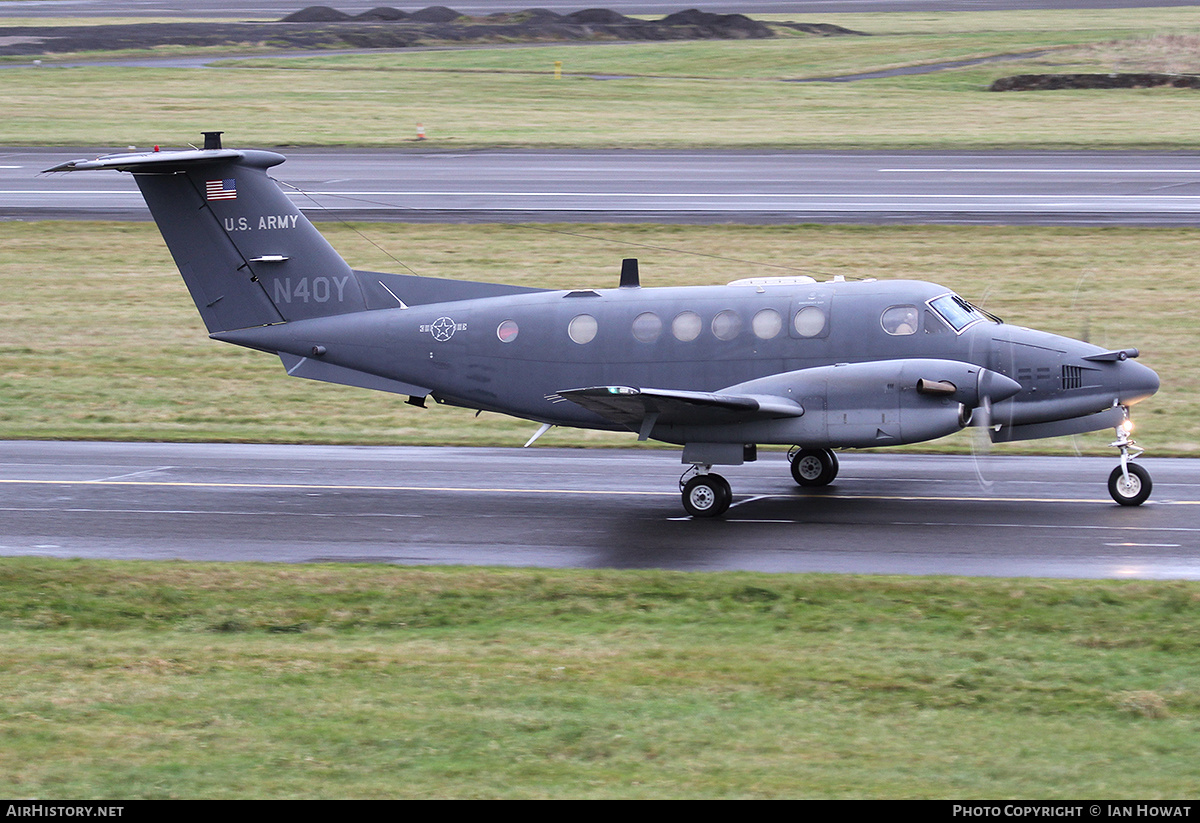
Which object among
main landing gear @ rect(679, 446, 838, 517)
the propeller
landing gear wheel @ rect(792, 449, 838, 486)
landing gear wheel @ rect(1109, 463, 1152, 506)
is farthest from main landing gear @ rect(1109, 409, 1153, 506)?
main landing gear @ rect(679, 446, 838, 517)

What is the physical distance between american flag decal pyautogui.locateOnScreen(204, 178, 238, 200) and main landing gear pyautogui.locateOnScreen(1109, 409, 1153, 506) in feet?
43.8

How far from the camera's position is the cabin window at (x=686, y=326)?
19.2 m

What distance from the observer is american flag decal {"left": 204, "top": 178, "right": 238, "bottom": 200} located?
20719 mm

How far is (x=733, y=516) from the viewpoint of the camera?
18.6 metres

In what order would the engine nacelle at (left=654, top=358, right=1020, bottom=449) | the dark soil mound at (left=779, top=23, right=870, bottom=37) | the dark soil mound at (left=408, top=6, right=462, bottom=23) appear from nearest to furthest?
the engine nacelle at (left=654, top=358, right=1020, bottom=449) → the dark soil mound at (left=779, top=23, right=870, bottom=37) → the dark soil mound at (left=408, top=6, right=462, bottom=23)

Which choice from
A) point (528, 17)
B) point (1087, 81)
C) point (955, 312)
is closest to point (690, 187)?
point (955, 312)

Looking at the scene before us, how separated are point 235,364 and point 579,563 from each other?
52.0ft

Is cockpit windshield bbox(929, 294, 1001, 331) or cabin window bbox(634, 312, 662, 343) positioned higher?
cockpit windshield bbox(929, 294, 1001, 331)

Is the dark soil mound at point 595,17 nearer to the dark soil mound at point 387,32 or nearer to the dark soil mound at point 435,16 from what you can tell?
the dark soil mound at point 387,32

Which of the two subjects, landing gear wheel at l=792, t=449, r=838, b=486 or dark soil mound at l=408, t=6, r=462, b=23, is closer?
landing gear wheel at l=792, t=449, r=838, b=486

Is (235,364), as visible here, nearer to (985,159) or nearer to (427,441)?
(427,441)

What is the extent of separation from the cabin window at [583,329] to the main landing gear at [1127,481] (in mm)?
7354

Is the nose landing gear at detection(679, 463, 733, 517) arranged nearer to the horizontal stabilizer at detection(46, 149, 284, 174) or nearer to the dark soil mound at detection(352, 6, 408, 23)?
the horizontal stabilizer at detection(46, 149, 284, 174)

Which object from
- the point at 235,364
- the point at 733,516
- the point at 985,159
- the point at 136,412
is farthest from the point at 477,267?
the point at 985,159
